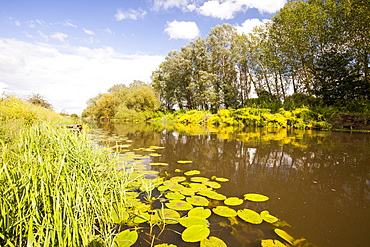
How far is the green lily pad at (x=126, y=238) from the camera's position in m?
1.70

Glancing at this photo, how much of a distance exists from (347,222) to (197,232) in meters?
1.81

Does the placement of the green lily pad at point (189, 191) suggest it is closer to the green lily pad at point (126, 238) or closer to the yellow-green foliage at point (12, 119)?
the green lily pad at point (126, 238)

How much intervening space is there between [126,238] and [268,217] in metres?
1.63

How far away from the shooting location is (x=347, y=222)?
2.16 metres

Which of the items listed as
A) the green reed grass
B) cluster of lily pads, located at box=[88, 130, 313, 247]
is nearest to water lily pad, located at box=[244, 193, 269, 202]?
cluster of lily pads, located at box=[88, 130, 313, 247]

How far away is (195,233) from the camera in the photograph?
1.84 metres

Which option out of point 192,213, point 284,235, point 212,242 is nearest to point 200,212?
point 192,213

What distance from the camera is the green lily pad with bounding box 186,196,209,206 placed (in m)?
2.48

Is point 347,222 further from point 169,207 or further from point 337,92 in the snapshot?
point 337,92

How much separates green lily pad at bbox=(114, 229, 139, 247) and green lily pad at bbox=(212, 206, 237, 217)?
3.31 ft

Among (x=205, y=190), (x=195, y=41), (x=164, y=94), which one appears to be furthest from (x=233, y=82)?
(x=205, y=190)

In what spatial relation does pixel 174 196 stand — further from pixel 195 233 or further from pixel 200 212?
pixel 195 233

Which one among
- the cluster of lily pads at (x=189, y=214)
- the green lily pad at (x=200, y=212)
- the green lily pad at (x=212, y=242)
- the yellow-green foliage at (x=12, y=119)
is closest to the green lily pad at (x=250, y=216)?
the cluster of lily pads at (x=189, y=214)

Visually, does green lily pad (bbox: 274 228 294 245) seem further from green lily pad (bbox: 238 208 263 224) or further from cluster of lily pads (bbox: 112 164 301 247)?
green lily pad (bbox: 238 208 263 224)
